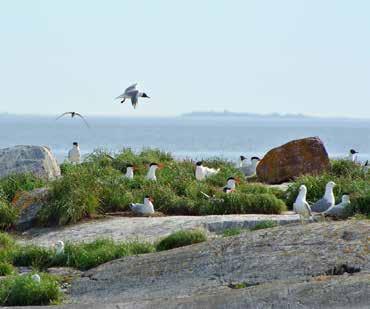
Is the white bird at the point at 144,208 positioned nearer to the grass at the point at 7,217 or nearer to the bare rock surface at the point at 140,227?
the bare rock surface at the point at 140,227

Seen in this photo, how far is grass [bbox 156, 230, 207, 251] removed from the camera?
58.6ft

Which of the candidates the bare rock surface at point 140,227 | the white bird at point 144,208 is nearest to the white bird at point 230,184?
the white bird at point 144,208

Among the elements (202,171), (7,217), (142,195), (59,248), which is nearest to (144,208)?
(142,195)

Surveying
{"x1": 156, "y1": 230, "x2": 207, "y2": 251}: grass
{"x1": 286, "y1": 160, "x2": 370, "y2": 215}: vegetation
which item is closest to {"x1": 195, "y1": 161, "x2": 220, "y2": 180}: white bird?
{"x1": 286, "y1": 160, "x2": 370, "y2": 215}: vegetation

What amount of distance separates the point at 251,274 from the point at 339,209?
580 centimetres

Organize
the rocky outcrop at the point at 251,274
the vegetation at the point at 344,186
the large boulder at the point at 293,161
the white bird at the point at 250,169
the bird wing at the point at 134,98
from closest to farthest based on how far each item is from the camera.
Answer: the rocky outcrop at the point at 251,274 < the vegetation at the point at 344,186 < the bird wing at the point at 134,98 < the large boulder at the point at 293,161 < the white bird at the point at 250,169

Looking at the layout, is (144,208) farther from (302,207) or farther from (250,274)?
(250,274)

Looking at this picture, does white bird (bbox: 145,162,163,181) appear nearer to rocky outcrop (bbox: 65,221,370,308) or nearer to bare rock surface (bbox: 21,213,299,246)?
bare rock surface (bbox: 21,213,299,246)

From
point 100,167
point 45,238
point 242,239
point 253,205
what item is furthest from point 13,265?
point 100,167

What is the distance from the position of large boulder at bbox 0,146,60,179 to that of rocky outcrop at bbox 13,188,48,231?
2.65 metres

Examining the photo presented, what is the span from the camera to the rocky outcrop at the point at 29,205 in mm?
21203

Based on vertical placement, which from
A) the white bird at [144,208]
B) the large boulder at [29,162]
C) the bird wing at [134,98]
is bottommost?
the white bird at [144,208]

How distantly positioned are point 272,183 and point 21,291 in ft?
38.4

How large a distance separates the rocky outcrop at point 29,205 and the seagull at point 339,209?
4705 mm
